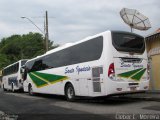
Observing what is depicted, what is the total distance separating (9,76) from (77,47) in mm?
20834

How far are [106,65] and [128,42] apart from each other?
1.66 metres

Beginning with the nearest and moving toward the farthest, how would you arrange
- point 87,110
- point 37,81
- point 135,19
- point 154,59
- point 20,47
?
point 87,110 → point 154,59 → point 135,19 → point 37,81 → point 20,47

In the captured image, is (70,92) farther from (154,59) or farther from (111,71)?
(154,59)

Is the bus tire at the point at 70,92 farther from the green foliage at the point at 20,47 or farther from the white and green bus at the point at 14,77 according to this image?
the green foliage at the point at 20,47

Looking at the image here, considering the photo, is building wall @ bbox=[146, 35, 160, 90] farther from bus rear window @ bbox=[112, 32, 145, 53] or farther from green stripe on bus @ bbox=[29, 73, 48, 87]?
green stripe on bus @ bbox=[29, 73, 48, 87]

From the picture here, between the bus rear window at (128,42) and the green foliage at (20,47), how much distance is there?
69331 millimetres

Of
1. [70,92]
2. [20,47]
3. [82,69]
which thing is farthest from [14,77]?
[20,47]

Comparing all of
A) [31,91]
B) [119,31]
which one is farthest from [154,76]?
[31,91]

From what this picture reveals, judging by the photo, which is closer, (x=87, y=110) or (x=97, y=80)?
(x=87, y=110)

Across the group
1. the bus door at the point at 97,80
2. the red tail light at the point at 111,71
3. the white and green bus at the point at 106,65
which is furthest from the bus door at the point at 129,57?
the bus door at the point at 97,80

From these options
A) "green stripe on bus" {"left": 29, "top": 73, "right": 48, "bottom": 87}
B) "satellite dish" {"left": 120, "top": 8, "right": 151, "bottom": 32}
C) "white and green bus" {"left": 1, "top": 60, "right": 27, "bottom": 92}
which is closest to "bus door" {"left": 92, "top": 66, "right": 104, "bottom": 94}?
"green stripe on bus" {"left": 29, "top": 73, "right": 48, "bottom": 87}

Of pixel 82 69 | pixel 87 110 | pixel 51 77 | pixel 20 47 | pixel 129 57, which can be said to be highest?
pixel 20 47

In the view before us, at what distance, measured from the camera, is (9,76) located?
1479 inches

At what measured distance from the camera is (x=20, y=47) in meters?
92.1
